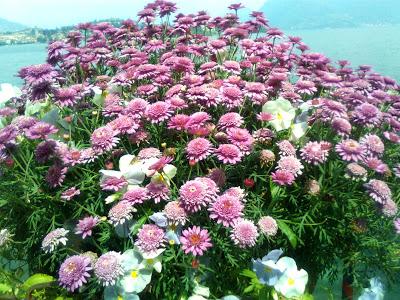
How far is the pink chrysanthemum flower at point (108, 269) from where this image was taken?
1.85m

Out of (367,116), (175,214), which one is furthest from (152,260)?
(367,116)

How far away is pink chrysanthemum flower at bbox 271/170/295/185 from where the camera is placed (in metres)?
2.01

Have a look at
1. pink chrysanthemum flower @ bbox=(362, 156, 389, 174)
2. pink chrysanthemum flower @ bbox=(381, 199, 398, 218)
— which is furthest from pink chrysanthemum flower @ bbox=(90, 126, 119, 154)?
pink chrysanthemum flower @ bbox=(381, 199, 398, 218)

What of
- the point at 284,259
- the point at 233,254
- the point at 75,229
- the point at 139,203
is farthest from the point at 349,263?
the point at 75,229

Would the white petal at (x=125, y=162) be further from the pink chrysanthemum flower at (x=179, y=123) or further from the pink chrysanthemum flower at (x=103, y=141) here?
the pink chrysanthemum flower at (x=179, y=123)

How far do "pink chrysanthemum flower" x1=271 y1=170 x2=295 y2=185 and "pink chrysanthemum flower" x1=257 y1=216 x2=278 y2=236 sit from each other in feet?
0.59

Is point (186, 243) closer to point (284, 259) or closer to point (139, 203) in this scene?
point (139, 203)

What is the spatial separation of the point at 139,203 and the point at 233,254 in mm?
512

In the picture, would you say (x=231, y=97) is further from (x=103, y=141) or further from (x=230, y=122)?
(x=103, y=141)

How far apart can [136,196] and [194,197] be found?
0.94ft

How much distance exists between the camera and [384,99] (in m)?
2.80

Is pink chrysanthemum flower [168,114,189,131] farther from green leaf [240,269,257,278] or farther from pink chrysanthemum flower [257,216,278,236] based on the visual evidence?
green leaf [240,269,257,278]

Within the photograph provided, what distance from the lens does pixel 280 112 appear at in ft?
8.00

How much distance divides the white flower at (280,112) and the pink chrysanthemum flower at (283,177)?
40 centimetres
